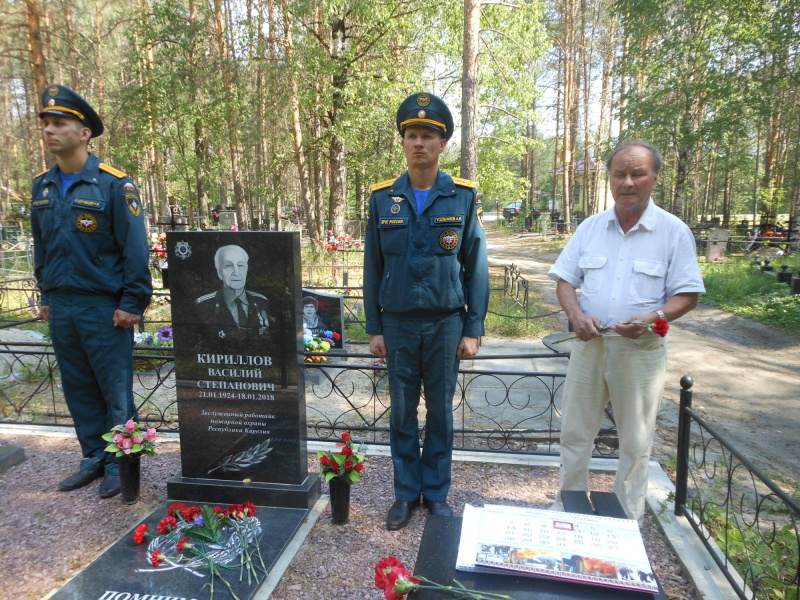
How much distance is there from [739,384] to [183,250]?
6557mm

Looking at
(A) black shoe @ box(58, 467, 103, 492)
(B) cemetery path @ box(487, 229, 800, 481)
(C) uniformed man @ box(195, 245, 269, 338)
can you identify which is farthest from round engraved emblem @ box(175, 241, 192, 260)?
(B) cemetery path @ box(487, 229, 800, 481)

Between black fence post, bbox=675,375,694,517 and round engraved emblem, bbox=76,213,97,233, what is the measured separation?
11.7 ft

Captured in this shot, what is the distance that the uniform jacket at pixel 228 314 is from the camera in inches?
122

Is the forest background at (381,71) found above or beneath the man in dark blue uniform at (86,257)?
above

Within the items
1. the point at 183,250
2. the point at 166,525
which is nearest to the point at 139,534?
the point at 166,525

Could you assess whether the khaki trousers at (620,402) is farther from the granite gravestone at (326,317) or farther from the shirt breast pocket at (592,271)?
the granite gravestone at (326,317)

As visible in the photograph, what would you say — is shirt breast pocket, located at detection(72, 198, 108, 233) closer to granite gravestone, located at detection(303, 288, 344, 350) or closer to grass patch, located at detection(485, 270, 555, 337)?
granite gravestone, located at detection(303, 288, 344, 350)

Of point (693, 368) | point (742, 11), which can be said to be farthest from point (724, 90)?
point (693, 368)

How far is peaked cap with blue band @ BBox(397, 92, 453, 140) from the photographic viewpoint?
2771mm

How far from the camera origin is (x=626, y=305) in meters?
2.65

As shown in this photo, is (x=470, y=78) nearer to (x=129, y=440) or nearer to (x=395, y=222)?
(x=395, y=222)

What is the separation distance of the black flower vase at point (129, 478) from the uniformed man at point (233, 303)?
0.99 m

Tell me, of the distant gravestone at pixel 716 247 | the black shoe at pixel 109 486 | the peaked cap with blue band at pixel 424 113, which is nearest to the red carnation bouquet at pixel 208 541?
the black shoe at pixel 109 486

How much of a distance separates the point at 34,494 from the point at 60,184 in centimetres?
201
